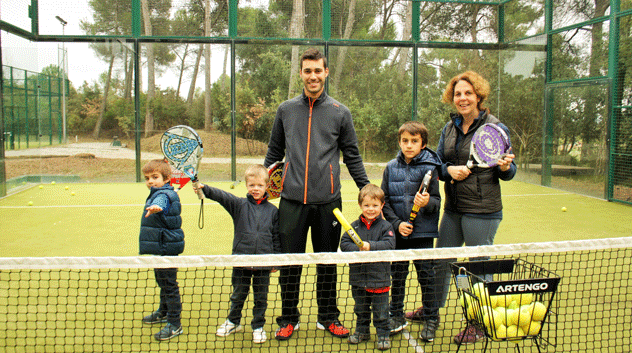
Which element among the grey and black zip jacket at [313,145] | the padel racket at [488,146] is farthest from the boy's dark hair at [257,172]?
the padel racket at [488,146]

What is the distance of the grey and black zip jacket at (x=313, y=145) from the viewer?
130 inches

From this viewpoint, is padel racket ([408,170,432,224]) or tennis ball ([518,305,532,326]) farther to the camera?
padel racket ([408,170,432,224])

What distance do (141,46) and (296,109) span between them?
9.46 m

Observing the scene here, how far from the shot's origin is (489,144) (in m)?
Answer: 3.21

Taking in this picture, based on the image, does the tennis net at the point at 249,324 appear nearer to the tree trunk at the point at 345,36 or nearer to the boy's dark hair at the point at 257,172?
the boy's dark hair at the point at 257,172

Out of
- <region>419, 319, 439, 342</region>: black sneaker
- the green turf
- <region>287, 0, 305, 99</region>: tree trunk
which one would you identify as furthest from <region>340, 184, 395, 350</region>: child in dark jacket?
<region>287, 0, 305, 99</region>: tree trunk

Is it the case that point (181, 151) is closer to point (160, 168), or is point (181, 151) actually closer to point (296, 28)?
point (160, 168)

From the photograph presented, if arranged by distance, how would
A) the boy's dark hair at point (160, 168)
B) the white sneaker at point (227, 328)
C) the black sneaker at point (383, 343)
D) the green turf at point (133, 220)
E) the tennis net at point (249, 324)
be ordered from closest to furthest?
the tennis net at point (249, 324), the black sneaker at point (383, 343), the white sneaker at point (227, 328), the boy's dark hair at point (160, 168), the green turf at point (133, 220)

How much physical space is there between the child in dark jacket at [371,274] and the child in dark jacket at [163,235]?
3.72 ft

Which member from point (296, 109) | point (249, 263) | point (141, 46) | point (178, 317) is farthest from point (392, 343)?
point (141, 46)

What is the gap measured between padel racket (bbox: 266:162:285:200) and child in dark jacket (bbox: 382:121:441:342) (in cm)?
73

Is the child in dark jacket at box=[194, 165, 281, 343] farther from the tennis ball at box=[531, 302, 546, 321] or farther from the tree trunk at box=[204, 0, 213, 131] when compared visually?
the tree trunk at box=[204, 0, 213, 131]

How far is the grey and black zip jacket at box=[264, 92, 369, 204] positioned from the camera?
3.31 meters

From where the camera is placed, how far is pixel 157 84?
11828 mm
